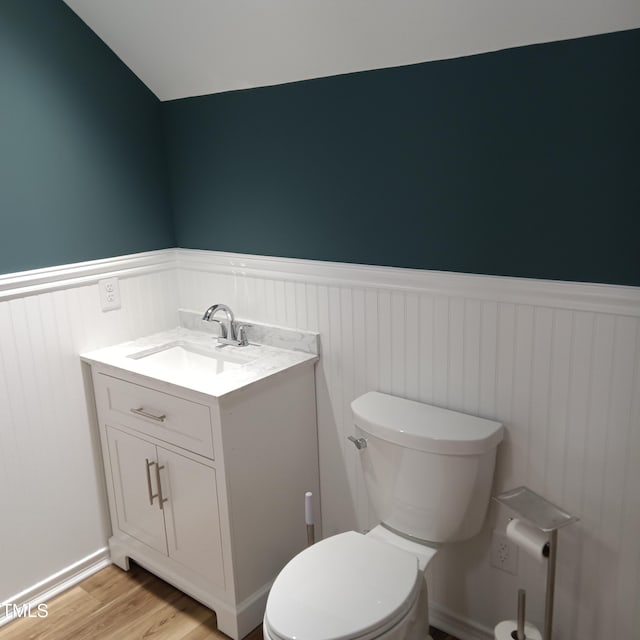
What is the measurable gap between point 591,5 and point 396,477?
1.28 metres

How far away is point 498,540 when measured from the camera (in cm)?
189

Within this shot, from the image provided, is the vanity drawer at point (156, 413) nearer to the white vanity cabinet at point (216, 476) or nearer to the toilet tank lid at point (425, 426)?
the white vanity cabinet at point (216, 476)

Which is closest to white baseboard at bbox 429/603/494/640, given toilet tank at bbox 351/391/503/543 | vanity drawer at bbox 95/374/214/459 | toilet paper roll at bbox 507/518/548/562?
toilet tank at bbox 351/391/503/543

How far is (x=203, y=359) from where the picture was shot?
95.4 inches

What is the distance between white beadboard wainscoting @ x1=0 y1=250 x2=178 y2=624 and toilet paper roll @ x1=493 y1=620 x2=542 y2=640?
152cm

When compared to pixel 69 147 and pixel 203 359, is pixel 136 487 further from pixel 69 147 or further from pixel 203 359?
pixel 69 147

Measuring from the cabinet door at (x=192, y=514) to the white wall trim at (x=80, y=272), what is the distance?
683 mm

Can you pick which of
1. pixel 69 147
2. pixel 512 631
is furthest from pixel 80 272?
pixel 512 631

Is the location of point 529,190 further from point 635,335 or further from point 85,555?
point 85,555

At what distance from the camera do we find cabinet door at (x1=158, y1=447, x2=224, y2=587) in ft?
6.72

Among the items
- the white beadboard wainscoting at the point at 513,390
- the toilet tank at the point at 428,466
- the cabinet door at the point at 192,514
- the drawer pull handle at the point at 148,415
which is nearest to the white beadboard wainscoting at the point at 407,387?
the white beadboard wainscoting at the point at 513,390

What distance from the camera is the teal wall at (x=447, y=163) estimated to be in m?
1.54

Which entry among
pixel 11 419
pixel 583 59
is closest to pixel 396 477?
pixel 583 59

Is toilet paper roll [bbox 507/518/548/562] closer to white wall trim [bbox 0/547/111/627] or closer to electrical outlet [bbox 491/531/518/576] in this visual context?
electrical outlet [bbox 491/531/518/576]
